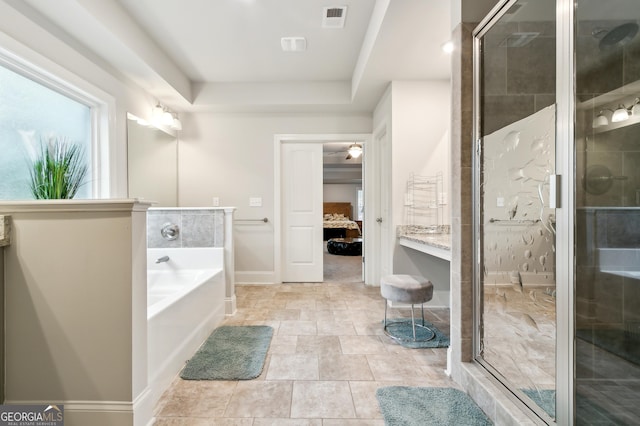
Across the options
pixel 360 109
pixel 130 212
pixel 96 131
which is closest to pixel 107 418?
pixel 130 212

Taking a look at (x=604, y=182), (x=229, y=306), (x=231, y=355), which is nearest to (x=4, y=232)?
(x=231, y=355)

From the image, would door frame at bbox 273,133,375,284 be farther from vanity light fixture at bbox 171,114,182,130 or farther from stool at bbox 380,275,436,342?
stool at bbox 380,275,436,342

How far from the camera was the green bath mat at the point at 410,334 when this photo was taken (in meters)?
2.18

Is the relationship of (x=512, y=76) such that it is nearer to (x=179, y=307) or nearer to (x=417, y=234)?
(x=417, y=234)

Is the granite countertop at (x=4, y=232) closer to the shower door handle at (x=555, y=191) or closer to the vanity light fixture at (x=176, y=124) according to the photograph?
the shower door handle at (x=555, y=191)

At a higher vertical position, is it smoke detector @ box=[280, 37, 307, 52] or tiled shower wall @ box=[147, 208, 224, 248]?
smoke detector @ box=[280, 37, 307, 52]

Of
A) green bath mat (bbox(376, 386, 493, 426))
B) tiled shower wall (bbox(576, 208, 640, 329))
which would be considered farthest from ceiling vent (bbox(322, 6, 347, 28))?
green bath mat (bbox(376, 386, 493, 426))

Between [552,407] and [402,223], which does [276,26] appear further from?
[552,407]

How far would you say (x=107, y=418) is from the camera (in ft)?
4.22

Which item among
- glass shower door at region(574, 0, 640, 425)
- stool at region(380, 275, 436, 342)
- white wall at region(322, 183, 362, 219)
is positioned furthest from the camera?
white wall at region(322, 183, 362, 219)

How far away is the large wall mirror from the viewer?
1.29 metres

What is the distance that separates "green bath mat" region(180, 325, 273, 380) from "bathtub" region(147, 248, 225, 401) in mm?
79

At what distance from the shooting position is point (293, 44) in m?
2.80

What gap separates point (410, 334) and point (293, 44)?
9.29 feet
